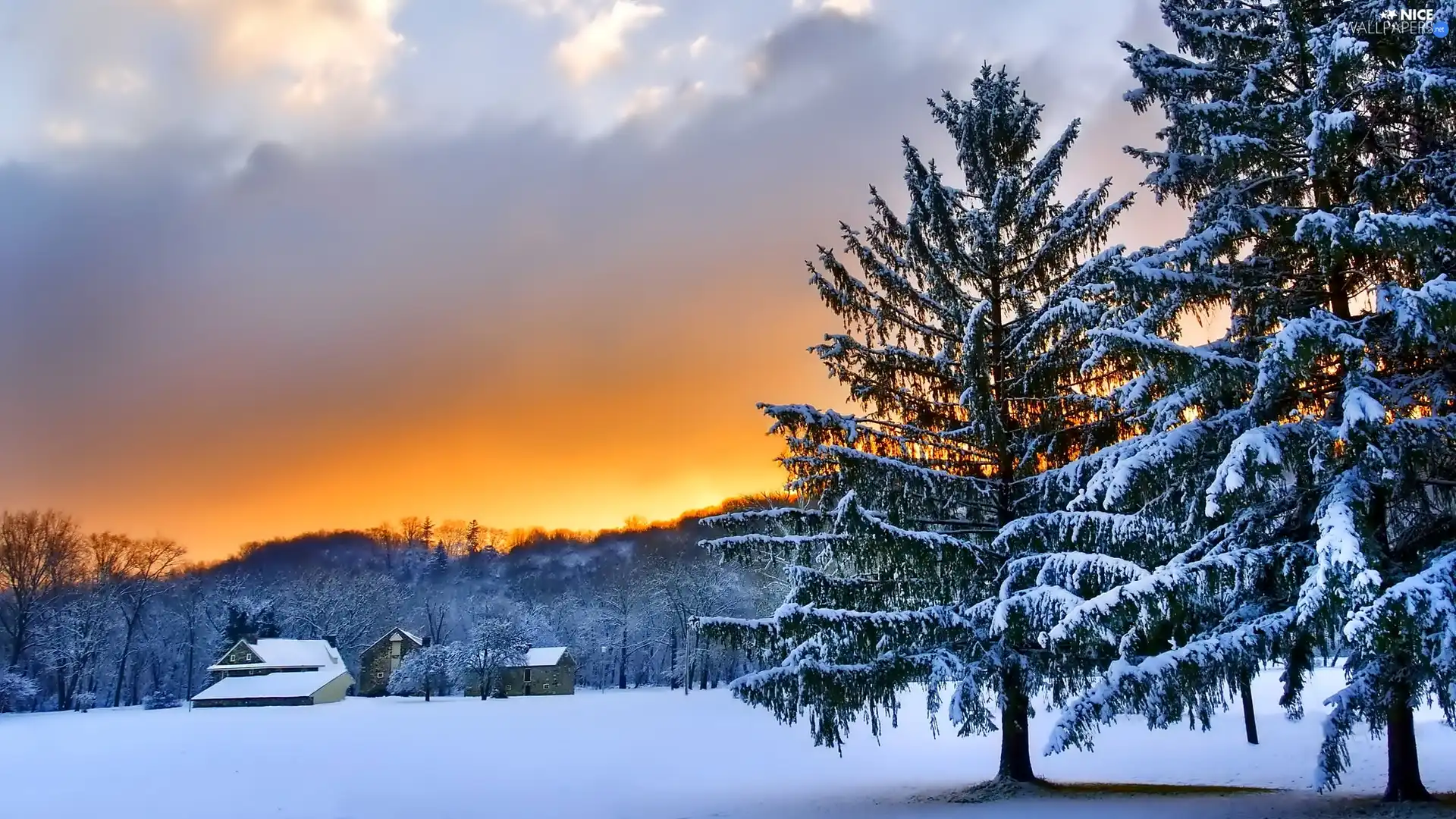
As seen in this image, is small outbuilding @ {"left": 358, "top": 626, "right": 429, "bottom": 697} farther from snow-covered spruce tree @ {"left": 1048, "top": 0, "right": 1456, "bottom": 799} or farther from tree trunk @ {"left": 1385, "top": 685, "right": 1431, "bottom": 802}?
tree trunk @ {"left": 1385, "top": 685, "right": 1431, "bottom": 802}

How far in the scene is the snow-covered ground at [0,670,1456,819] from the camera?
1412cm

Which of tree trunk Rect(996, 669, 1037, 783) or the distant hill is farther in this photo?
the distant hill

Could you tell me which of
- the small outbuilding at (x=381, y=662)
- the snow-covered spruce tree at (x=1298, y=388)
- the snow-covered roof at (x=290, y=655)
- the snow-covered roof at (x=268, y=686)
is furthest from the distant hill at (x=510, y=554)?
the snow-covered spruce tree at (x=1298, y=388)

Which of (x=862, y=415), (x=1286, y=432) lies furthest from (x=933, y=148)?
(x=1286, y=432)

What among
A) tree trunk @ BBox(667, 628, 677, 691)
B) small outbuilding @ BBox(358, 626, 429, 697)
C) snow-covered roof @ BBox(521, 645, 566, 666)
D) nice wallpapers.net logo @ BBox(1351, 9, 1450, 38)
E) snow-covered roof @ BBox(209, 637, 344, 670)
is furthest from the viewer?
tree trunk @ BBox(667, 628, 677, 691)

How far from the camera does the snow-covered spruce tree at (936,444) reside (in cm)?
1169

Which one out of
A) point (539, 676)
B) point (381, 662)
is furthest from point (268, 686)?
point (539, 676)

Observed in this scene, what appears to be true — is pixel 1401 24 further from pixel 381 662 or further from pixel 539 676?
pixel 381 662

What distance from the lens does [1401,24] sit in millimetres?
8742

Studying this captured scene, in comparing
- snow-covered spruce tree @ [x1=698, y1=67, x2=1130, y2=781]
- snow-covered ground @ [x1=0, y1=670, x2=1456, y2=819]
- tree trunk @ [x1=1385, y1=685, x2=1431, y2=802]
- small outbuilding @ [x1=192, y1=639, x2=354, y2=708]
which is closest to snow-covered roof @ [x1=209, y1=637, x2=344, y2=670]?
small outbuilding @ [x1=192, y1=639, x2=354, y2=708]

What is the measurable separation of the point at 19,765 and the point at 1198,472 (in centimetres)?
2830

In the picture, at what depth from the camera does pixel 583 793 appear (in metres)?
16.0

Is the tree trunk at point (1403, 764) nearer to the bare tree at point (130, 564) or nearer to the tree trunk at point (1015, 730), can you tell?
the tree trunk at point (1015, 730)

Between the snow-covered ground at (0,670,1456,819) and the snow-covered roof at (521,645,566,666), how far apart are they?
28.4 meters
